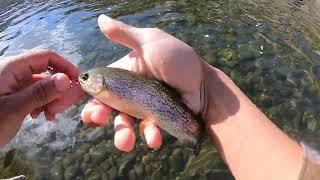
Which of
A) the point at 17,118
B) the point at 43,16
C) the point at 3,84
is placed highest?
the point at 3,84

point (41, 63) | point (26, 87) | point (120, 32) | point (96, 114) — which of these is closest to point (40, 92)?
point (26, 87)

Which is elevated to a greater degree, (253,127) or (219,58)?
(253,127)

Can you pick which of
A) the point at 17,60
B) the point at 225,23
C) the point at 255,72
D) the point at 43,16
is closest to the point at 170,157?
the point at 255,72

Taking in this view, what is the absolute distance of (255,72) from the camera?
25.3 ft

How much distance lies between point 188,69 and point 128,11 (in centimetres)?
730

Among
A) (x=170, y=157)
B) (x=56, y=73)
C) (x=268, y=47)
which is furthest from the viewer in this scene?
(x=268, y=47)

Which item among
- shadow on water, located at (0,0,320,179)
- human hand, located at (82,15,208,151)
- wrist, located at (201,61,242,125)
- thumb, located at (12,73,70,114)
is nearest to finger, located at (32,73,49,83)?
thumb, located at (12,73,70,114)

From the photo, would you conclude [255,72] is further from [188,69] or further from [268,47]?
[188,69]

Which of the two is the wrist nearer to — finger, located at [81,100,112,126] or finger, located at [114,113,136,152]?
finger, located at [114,113,136,152]

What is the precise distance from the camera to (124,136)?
3.30 m

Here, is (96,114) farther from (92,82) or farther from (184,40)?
(184,40)

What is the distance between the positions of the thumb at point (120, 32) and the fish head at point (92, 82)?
0.33 m

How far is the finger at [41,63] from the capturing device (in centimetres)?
371

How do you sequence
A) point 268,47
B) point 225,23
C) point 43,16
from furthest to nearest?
point 43,16
point 225,23
point 268,47
